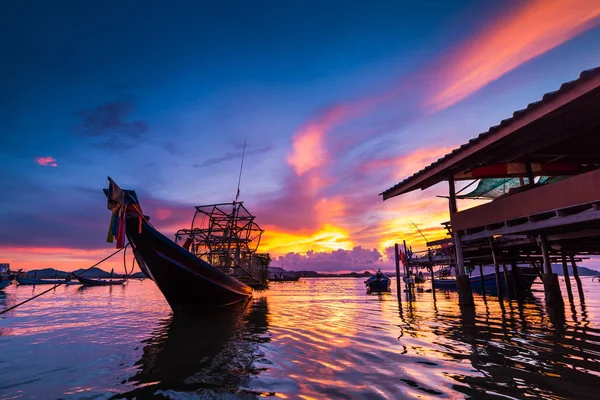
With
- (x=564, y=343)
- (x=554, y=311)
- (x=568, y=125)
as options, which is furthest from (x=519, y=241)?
(x=564, y=343)

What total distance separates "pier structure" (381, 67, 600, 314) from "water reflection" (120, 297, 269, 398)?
9.82 metres

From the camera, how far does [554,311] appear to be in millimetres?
12273

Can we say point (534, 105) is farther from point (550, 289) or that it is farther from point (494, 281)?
point (494, 281)

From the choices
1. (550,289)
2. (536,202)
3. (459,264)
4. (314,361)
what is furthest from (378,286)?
(314,361)

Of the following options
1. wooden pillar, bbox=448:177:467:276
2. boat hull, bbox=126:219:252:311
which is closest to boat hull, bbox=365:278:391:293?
wooden pillar, bbox=448:177:467:276

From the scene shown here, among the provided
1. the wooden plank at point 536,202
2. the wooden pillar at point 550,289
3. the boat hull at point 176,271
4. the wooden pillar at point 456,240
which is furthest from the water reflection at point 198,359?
the wooden pillar at point 550,289

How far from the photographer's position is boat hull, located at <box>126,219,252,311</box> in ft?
43.1

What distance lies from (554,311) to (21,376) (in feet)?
56.1

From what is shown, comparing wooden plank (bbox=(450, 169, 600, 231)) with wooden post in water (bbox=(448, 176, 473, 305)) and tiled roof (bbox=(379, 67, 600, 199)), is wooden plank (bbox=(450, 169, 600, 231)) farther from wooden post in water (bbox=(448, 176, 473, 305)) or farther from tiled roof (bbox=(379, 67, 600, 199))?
tiled roof (bbox=(379, 67, 600, 199))

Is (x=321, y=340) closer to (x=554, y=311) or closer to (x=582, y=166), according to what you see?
(x=554, y=311)

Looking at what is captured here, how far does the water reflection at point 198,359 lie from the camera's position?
5133 mm

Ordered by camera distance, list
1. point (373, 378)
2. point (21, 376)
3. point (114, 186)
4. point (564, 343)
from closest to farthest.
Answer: point (373, 378), point (21, 376), point (564, 343), point (114, 186)

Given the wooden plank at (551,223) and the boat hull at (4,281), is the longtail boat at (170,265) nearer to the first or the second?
the wooden plank at (551,223)

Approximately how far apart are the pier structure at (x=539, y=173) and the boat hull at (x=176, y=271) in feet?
35.1
